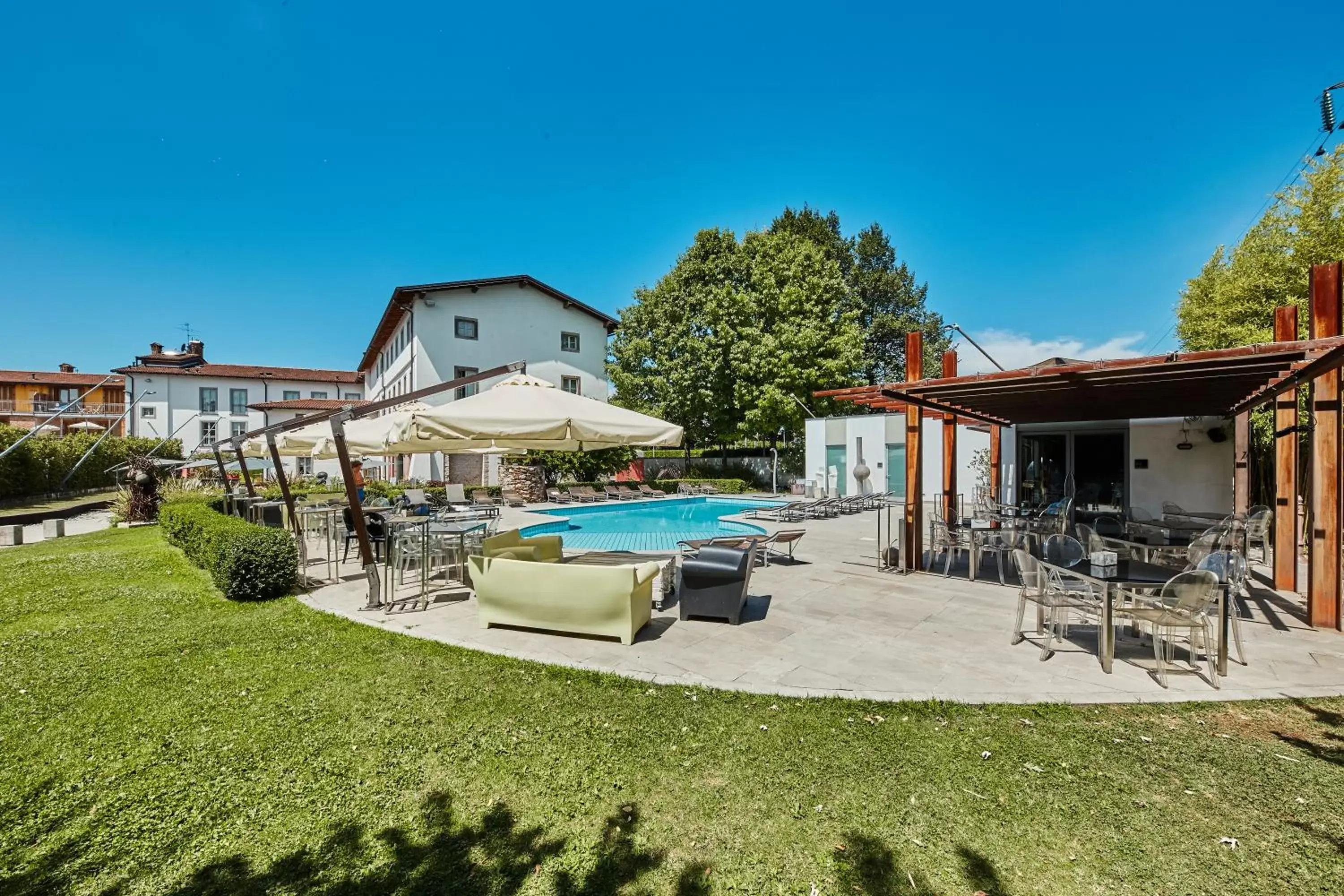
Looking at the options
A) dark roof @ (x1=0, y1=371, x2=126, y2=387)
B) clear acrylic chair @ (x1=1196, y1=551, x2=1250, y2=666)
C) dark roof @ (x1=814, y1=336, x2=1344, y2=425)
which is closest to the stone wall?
dark roof @ (x1=814, y1=336, x2=1344, y2=425)

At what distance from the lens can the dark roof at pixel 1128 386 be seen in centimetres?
570

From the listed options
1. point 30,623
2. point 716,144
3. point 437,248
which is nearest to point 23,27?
point 30,623

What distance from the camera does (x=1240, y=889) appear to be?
2.41 m

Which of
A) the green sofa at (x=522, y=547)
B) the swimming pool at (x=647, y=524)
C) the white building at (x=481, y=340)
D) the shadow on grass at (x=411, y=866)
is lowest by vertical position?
the swimming pool at (x=647, y=524)

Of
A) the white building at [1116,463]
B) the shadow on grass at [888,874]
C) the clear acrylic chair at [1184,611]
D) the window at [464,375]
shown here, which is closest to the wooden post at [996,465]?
the white building at [1116,463]

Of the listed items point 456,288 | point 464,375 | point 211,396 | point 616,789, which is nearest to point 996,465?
point 616,789

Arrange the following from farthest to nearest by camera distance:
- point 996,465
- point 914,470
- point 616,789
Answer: point 996,465 → point 914,470 → point 616,789

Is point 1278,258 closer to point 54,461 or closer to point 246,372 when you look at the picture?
point 54,461

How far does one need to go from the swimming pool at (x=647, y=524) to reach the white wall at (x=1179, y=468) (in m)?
9.83

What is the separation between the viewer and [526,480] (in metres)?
23.6

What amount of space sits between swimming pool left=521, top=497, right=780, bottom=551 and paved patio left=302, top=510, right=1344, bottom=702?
4.66 metres

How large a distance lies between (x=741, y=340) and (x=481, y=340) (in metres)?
12.3

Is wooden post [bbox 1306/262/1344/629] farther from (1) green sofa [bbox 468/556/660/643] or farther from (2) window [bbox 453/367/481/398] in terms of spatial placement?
(2) window [bbox 453/367/481/398]

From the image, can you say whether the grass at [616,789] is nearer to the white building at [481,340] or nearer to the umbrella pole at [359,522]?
the umbrella pole at [359,522]
